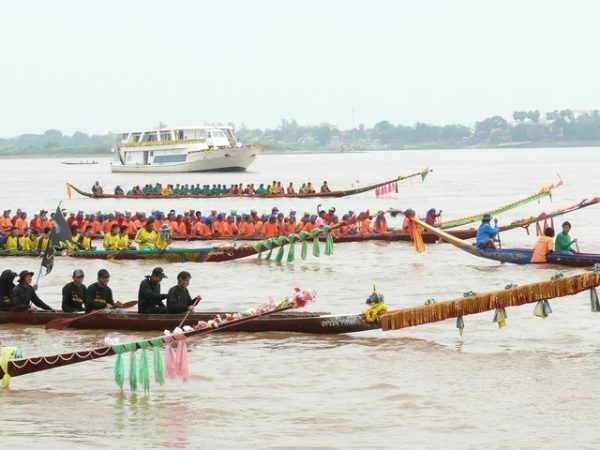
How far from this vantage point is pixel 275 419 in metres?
13.4

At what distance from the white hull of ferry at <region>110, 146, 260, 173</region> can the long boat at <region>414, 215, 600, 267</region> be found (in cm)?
5836

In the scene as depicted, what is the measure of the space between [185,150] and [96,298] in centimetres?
6726

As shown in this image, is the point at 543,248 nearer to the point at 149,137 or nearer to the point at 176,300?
the point at 176,300

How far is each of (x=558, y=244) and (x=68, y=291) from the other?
38.3ft

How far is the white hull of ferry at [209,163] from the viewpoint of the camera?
84062 millimetres

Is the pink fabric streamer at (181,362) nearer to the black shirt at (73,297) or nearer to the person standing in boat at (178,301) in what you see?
the person standing in boat at (178,301)

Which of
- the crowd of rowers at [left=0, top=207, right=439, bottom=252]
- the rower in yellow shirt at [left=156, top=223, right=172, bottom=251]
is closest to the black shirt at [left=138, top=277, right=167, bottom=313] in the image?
the rower in yellow shirt at [left=156, top=223, right=172, bottom=251]

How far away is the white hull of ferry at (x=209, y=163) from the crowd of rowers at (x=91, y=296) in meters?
65.2

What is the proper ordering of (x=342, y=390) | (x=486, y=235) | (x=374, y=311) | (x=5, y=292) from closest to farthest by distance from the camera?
(x=342, y=390) < (x=374, y=311) < (x=5, y=292) < (x=486, y=235)

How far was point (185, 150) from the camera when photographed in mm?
84625

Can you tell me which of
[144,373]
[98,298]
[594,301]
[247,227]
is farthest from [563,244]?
[144,373]

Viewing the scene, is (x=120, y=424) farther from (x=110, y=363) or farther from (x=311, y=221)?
(x=311, y=221)

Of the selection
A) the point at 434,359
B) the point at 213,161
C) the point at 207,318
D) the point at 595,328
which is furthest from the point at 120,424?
the point at 213,161

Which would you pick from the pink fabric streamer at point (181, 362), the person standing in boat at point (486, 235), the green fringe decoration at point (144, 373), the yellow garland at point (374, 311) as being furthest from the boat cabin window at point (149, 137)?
the pink fabric streamer at point (181, 362)
